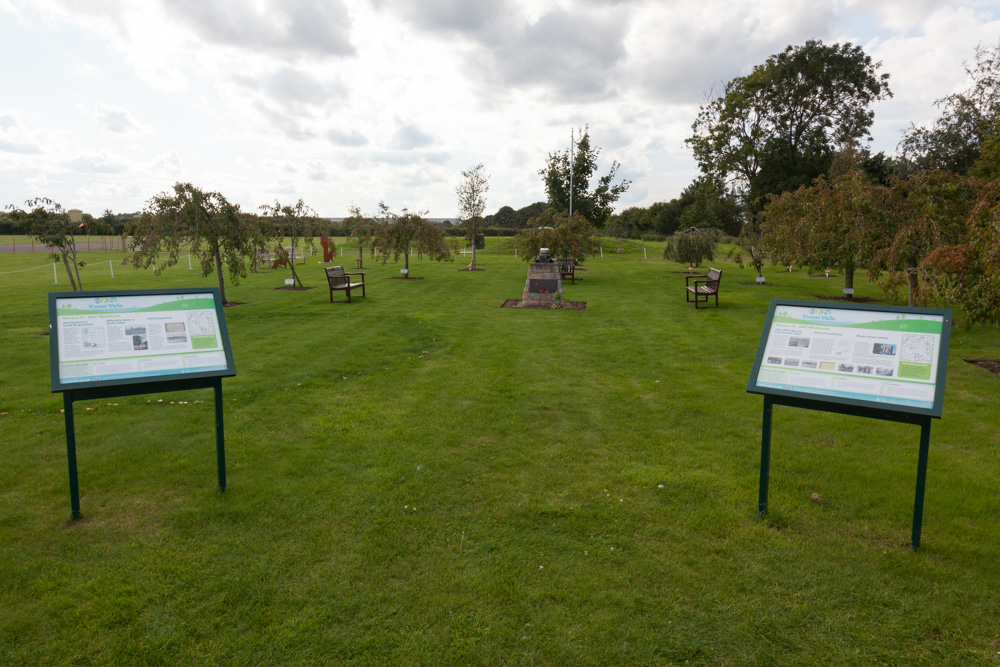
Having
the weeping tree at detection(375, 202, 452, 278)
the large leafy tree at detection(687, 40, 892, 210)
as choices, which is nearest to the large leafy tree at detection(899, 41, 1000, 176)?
the large leafy tree at detection(687, 40, 892, 210)

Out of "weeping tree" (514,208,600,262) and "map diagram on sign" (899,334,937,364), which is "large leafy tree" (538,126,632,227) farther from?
"map diagram on sign" (899,334,937,364)

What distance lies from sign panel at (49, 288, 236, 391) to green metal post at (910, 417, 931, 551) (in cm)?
467

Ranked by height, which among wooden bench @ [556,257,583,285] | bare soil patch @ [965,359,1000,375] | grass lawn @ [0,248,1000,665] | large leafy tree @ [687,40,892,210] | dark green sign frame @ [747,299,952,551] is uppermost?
large leafy tree @ [687,40,892,210]

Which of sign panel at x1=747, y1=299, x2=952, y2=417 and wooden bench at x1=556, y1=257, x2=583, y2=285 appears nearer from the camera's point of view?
sign panel at x1=747, y1=299, x2=952, y2=417

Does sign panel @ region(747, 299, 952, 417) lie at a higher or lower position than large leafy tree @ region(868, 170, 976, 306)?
lower

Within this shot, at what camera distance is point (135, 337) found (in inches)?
163

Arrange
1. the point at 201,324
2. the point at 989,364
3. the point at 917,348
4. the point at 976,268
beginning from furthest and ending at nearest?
the point at 989,364 → the point at 976,268 → the point at 201,324 → the point at 917,348

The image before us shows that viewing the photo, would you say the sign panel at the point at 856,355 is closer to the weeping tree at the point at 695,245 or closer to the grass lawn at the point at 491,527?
the grass lawn at the point at 491,527

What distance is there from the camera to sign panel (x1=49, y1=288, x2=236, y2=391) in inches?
154

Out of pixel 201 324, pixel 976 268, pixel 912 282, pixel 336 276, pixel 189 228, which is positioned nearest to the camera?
pixel 201 324

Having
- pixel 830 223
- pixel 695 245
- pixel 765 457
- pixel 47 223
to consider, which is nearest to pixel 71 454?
pixel 765 457

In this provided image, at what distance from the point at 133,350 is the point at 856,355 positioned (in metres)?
5.07

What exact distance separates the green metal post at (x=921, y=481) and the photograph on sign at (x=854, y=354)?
0.56ft

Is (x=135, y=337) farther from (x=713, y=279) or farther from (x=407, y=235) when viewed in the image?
(x=407, y=235)
